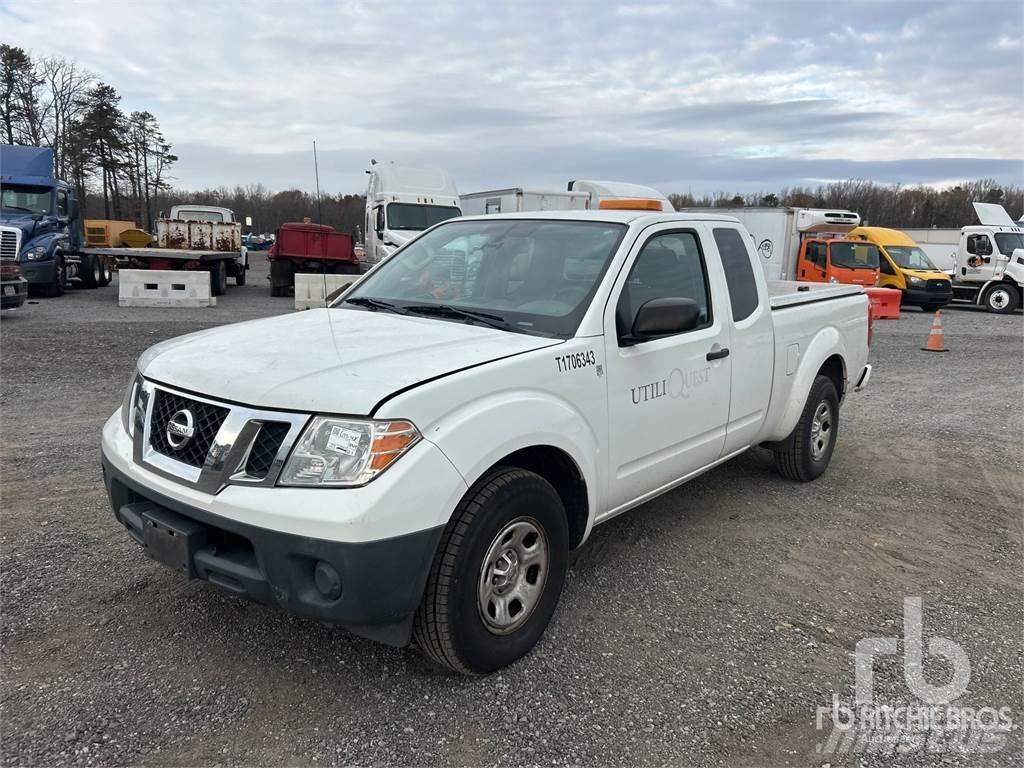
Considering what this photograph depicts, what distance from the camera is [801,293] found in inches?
216

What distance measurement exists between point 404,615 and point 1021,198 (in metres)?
92.4

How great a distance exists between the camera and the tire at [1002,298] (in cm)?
2150

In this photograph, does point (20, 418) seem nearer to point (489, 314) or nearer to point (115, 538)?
point (115, 538)

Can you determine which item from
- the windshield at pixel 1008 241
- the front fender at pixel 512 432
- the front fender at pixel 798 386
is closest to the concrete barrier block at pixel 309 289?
the front fender at pixel 798 386

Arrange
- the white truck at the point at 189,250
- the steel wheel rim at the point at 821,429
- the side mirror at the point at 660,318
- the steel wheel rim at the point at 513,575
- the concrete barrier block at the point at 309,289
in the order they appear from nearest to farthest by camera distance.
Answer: the steel wheel rim at the point at 513,575, the side mirror at the point at 660,318, the steel wheel rim at the point at 821,429, the concrete barrier block at the point at 309,289, the white truck at the point at 189,250

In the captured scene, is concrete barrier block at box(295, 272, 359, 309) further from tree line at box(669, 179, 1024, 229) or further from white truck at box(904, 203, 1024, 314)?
tree line at box(669, 179, 1024, 229)

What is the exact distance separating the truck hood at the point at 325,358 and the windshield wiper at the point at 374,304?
0.13 metres

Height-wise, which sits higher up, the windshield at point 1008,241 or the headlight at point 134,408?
the windshield at point 1008,241

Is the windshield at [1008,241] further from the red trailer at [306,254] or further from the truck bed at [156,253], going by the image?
the truck bed at [156,253]

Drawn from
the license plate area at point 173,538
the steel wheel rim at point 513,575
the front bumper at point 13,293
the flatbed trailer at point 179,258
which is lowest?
the steel wheel rim at point 513,575

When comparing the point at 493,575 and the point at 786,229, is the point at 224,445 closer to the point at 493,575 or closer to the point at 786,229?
the point at 493,575

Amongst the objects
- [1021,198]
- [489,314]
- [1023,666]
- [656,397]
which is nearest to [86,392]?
[489,314]

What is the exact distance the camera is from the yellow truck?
20516 mm

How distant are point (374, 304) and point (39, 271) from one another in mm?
16889
